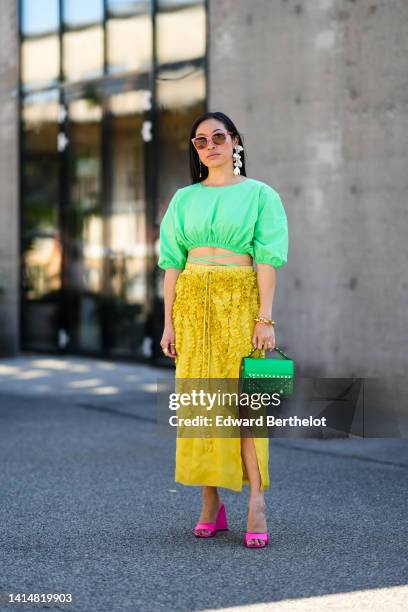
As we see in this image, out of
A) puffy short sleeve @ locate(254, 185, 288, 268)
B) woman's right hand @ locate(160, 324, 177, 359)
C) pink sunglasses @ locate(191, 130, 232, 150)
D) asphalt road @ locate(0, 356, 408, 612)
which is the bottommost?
asphalt road @ locate(0, 356, 408, 612)

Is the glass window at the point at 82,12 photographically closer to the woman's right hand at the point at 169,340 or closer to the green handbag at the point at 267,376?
the woman's right hand at the point at 169,340

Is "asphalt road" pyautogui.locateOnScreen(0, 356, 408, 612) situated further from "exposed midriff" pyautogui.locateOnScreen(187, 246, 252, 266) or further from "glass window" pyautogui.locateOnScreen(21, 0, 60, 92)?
"glass window" pyautogui.locateOnScreen(21, 0, 60, 92)

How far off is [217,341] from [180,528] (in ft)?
3.10

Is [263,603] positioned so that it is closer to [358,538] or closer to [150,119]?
[358,538]

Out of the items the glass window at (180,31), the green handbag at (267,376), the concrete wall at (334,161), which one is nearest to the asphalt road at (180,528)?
the green handbag at (267,376)

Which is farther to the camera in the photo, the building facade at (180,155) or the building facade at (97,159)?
the building facade at (97,159)

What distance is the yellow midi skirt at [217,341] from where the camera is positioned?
15.7ft

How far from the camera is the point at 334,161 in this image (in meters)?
9.24

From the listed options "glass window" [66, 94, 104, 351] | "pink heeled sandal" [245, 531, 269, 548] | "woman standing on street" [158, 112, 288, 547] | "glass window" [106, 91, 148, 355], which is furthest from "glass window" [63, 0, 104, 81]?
"pink heeled sandal" [245, 531, 269, 548]

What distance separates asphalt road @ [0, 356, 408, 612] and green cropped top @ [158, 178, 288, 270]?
1256 mm

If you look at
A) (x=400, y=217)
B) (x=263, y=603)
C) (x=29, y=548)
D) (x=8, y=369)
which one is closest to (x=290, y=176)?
(x=400, y=217)

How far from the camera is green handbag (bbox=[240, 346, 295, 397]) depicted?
4645mm

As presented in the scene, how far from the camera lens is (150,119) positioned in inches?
506

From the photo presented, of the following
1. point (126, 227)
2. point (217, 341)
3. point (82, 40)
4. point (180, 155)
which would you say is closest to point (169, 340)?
point (217, 341)
